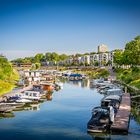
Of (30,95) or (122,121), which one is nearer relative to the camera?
(122,121)

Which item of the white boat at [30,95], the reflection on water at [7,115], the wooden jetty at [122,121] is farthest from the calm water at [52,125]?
the white boat at [30,95]

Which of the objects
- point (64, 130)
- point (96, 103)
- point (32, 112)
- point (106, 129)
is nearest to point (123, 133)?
point (106, 129)

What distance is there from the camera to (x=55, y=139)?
1345 inches

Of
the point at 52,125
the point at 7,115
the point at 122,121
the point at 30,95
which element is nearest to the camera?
the point at 122,121

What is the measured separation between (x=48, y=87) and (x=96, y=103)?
24096mm

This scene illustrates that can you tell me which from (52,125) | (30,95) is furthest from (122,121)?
(30,95)

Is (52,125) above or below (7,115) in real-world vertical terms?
below

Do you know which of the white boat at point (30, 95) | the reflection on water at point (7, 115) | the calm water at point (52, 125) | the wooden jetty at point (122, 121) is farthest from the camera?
the white boat at point (30, 95)

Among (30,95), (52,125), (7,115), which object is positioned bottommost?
(52,125)

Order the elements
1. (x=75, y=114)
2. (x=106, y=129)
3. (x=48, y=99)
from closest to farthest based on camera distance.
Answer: (x=106, y=129) → (x=75, y=114) → (x=48, y=99)

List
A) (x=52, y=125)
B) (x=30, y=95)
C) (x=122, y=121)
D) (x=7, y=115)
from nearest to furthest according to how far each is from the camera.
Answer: (x=122, y=121) → (x=52, y=125) → (x=7, y=115) → (x=30, y=95)

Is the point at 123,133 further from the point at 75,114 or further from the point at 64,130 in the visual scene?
the point at 75,114

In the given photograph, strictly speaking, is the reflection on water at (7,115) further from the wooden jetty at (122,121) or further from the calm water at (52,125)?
the wooden jetty at (122,121)

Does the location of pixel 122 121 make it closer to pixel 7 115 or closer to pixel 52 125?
pixel 52 125
